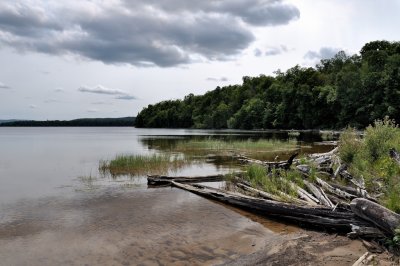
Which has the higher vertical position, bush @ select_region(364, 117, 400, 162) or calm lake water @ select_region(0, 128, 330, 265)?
bush @ select_region(364, 117, 400, 162)

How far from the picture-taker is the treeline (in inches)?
2808

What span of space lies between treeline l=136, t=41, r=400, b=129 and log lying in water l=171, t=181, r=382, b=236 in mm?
60756

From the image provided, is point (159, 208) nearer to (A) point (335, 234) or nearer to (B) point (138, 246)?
(B) point (138, 246)

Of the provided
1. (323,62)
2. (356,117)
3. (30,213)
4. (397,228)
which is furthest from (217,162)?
(323,62)

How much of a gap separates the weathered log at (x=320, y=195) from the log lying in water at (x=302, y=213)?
758 mm

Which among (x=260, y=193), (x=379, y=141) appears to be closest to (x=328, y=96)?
(x=379, y=141)

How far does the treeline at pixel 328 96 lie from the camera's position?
7131cm

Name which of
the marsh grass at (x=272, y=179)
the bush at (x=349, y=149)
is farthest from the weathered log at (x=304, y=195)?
the bush at (x=349, y=149)

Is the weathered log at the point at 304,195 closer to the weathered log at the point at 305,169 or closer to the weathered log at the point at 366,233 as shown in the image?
the weathered log at the point at 305,169

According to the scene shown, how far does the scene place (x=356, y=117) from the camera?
80.8 m

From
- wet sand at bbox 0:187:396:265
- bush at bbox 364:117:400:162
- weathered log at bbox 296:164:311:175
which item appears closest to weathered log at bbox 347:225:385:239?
wet sand at bbox 0:187:396:265

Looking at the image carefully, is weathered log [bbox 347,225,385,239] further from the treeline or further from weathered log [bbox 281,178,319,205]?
the treeline

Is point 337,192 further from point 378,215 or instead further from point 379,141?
point 379,141

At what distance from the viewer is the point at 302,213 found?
A: 1067 centimetres
